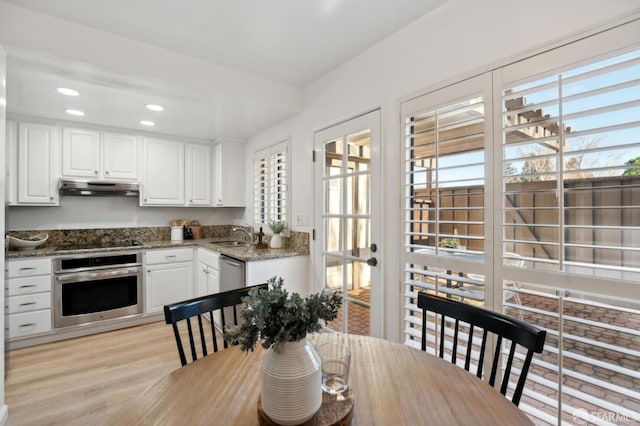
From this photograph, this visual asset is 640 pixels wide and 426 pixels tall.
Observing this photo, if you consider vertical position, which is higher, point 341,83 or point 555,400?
point 341,83

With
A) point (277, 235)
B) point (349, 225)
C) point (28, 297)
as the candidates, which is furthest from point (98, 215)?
point (349, 225)

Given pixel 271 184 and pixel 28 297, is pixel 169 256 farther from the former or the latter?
pixel 271 184

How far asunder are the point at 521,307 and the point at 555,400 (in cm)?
41

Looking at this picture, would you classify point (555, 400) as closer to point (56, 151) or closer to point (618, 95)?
point (618, 95)

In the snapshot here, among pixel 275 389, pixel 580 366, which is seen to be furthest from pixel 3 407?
pixel 580 366

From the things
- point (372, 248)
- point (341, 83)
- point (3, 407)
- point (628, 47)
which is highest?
point (341, 83)

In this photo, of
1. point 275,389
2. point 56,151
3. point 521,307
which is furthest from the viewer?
point 56,151

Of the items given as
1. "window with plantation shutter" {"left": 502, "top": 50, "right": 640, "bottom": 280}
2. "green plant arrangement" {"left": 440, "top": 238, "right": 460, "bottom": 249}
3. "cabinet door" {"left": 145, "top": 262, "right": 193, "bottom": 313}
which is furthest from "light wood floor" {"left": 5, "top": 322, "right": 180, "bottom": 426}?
"window with plantation shutter" {"left": 502, "top": 50, "right": 640, "bottom": 280}

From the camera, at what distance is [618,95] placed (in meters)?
1.21

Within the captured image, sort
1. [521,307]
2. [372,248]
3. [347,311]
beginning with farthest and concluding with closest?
1. [347,311]
2. [372,248]
3. [521,307]

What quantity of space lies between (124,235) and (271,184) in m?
2.09

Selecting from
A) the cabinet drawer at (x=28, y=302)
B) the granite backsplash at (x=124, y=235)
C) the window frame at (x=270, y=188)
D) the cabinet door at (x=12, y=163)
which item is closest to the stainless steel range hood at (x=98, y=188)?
the cabinet door at (x=12, y=163)

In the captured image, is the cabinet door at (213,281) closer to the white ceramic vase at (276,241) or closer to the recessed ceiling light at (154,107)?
the white ceramic vase at (276,241)

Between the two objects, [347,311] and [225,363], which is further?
[347,311]
